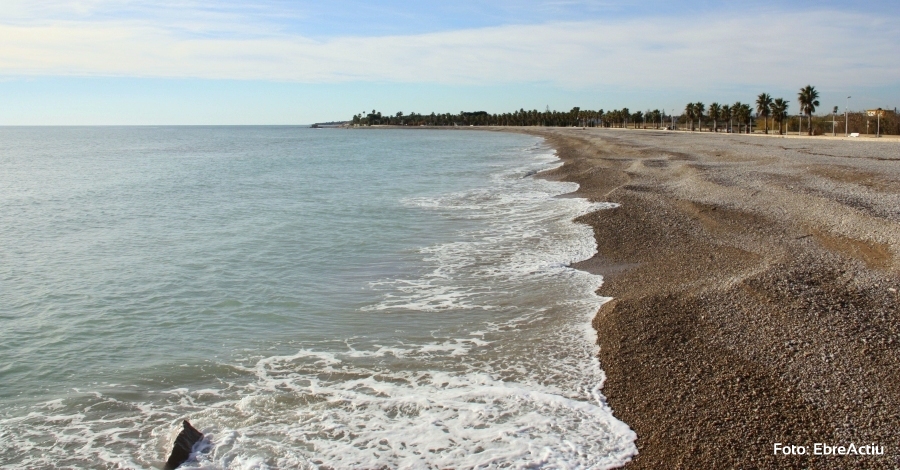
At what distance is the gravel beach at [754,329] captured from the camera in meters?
6.33

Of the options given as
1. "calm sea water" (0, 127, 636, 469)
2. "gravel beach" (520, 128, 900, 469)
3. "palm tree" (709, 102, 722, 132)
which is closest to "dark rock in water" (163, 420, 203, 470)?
"calm sea water" (0, 127, 636, 469)

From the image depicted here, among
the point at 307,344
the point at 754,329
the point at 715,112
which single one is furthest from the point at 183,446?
the point at 715,112

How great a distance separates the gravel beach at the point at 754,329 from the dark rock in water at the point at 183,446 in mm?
4517

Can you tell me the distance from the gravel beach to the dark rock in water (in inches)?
178

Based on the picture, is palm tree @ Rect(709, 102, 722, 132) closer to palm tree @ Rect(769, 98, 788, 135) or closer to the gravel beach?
palm tree @ Rect(769, 98, 788, 135)

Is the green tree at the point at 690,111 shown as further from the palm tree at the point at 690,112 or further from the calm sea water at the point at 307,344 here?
the calm sea water at the point at 307,344

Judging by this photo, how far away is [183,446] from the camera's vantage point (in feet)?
22.1

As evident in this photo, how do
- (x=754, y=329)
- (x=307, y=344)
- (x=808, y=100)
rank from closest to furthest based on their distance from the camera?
1. (x=754, y=329)
2. (x=307, y=344)
3. (x=808, y=100)

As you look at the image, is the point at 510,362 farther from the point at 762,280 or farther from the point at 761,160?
the point at 761,160

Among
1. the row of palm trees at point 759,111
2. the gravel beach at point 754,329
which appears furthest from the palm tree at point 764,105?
the gravel beach at point 754,329

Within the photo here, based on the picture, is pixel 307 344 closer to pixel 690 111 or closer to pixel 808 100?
pixel 808 100

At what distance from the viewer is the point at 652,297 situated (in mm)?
10789

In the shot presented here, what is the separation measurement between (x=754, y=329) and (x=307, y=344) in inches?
255

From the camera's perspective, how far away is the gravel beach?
6332 millimetres
